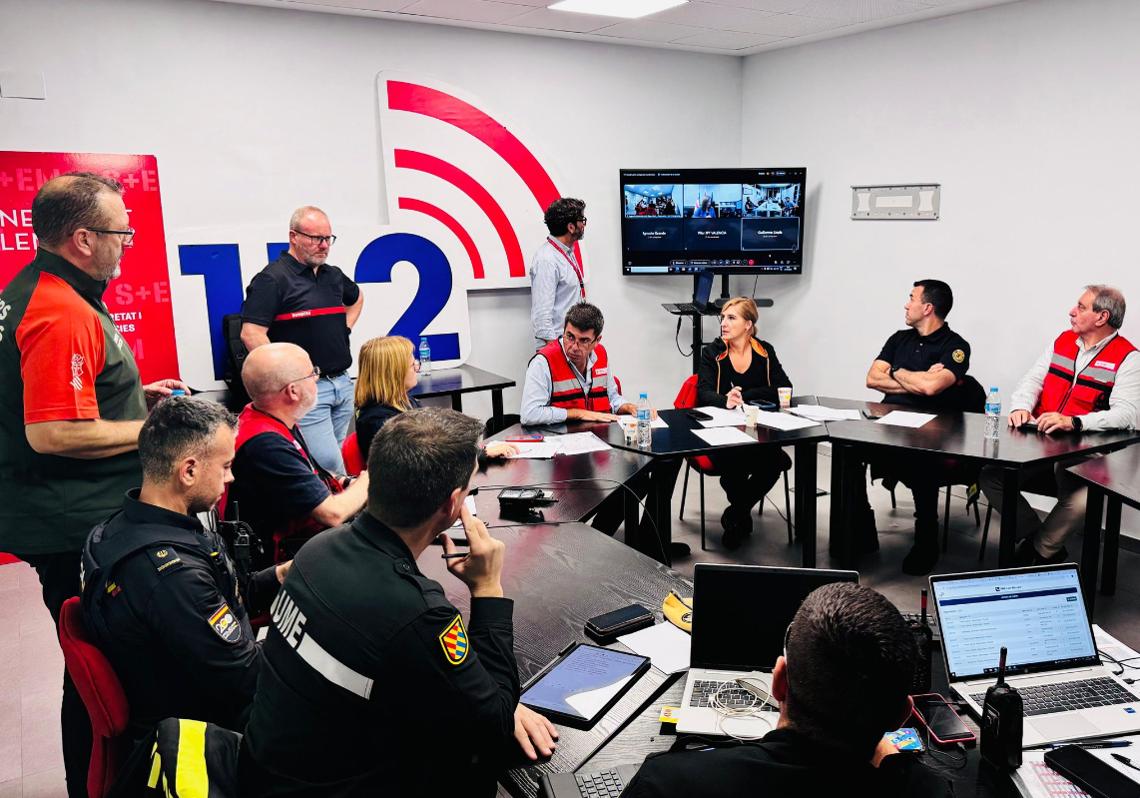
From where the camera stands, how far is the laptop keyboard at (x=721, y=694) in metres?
1.89

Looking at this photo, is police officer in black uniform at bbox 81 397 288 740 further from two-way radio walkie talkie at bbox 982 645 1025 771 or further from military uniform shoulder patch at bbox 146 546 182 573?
two-way radio walkie talkie at bbox 982 645 1025 771

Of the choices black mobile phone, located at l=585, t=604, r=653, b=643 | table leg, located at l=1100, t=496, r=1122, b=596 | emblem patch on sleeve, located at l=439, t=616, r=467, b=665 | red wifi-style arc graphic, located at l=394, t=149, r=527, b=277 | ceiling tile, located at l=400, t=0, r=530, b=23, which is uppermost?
ceiling tile, located at l=400, t=0, r=530, b=23

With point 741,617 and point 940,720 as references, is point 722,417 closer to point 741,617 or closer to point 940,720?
point 741,617

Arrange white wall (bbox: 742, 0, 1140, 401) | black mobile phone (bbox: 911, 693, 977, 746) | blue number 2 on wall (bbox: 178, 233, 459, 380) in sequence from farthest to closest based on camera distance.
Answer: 1. blue number 2 on wall (bbox: 178, 233, 459, 380)
2. white wall (bbox: 742, 0, 1140, 401)
3. black mobile phone (bbox: 911, 693, 977, 746)

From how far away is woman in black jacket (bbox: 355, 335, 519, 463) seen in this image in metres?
3.39

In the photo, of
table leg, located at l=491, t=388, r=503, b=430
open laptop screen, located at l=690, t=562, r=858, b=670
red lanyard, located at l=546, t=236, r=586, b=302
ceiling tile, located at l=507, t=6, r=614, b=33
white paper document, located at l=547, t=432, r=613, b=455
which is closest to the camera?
open laptop screen, located at l=690, t=562, r=858, b=670

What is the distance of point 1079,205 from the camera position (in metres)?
4.97

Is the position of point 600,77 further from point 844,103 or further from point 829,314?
point 829,314

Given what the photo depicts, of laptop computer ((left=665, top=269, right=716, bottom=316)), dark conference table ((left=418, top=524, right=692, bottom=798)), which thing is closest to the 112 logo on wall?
laptop computer ((left=665, top=269, right=716, bottom=316))

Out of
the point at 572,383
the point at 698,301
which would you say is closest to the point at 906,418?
the point at 572,383

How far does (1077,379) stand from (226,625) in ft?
13.2

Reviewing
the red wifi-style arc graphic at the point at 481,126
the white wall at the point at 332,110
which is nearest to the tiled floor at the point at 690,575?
the white wall at the point at 332,110

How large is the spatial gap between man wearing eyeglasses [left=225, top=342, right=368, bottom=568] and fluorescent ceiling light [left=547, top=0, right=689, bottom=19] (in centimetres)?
322

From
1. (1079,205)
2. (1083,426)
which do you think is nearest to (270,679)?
(1083,426)
